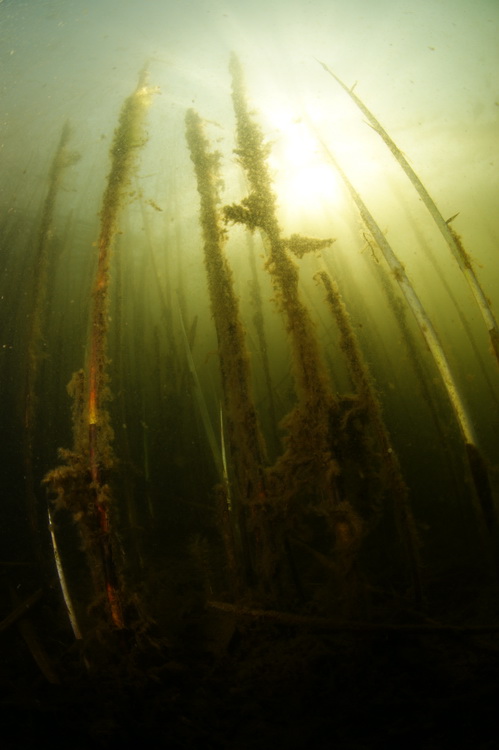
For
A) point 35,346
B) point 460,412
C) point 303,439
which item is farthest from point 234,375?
point 35,346

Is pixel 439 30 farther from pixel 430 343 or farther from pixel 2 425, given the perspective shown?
pixel 2 425

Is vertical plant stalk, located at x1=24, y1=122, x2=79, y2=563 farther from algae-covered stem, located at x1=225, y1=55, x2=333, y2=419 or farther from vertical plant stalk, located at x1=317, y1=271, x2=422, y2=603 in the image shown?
vertical plant stalk, located at x1=317, y1=271, x2=422, y2=603

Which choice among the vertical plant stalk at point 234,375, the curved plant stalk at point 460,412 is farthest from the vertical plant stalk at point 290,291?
the curved plant stalk at point 460,412

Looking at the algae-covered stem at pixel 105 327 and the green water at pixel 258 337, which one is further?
the green water at pixel 258 337

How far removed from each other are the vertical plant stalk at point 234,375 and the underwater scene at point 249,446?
0.03 meters

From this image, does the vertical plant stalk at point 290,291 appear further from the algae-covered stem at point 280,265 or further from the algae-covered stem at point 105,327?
the algae-covered stem at point 105,327

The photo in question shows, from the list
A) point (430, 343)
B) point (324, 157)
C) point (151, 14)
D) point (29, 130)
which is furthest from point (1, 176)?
point (430, 343)

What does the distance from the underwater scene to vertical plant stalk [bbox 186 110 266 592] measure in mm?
32

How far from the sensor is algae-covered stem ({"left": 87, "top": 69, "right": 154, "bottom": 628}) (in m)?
2.78

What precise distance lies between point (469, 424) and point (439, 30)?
1010 cm

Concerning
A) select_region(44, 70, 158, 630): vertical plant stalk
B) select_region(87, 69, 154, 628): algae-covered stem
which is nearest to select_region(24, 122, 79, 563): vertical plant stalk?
select_region(44, 70, 158, 630): vertical plant stalk

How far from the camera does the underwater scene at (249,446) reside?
2188mm

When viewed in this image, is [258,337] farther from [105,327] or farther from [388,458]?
[388,458]

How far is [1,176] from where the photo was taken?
920 cm
